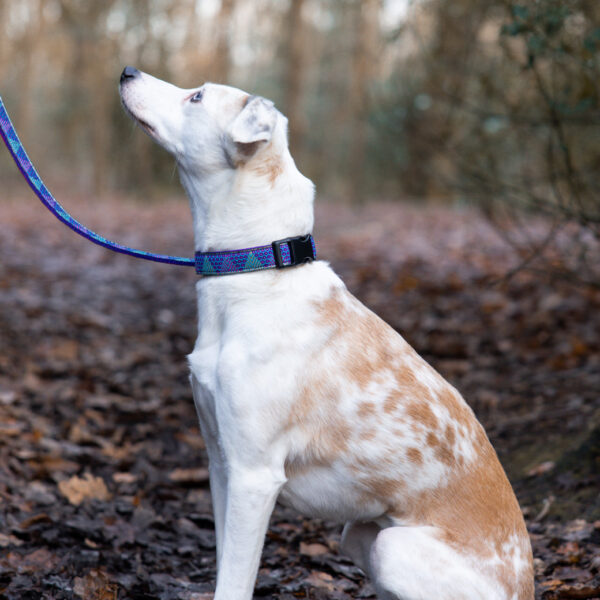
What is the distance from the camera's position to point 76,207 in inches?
888

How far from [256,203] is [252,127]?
1.01ft

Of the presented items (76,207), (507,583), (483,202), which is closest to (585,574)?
(507,583)

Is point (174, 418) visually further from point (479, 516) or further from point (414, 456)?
point (479, 516)

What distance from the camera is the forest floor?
3764mm

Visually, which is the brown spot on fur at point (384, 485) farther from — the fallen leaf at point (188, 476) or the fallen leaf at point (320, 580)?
the fallen leaf at point (188, 476)

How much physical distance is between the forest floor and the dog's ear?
6.82ft

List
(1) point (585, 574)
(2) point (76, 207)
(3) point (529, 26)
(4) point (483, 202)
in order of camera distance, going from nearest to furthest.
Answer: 1. (1) point (585, 574)
2. (3) point (529, 26)
3. (4) point (483, 202)
4. (2) point (76, 207)

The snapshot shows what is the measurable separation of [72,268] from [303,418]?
926cm

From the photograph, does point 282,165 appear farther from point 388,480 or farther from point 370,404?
point 388,480

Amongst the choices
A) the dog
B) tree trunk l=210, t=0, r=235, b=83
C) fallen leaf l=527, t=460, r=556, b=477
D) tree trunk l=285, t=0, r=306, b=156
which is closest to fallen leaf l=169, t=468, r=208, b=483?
the dog

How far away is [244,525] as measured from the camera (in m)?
2.77

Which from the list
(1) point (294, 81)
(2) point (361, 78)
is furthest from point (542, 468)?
(2) point (361, 78)

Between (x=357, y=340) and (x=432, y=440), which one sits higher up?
(x=357, y=340)

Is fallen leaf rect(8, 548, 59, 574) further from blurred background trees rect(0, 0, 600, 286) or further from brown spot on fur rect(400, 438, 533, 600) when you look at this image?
blurred background trees rect(0, 0, 600, 286)
